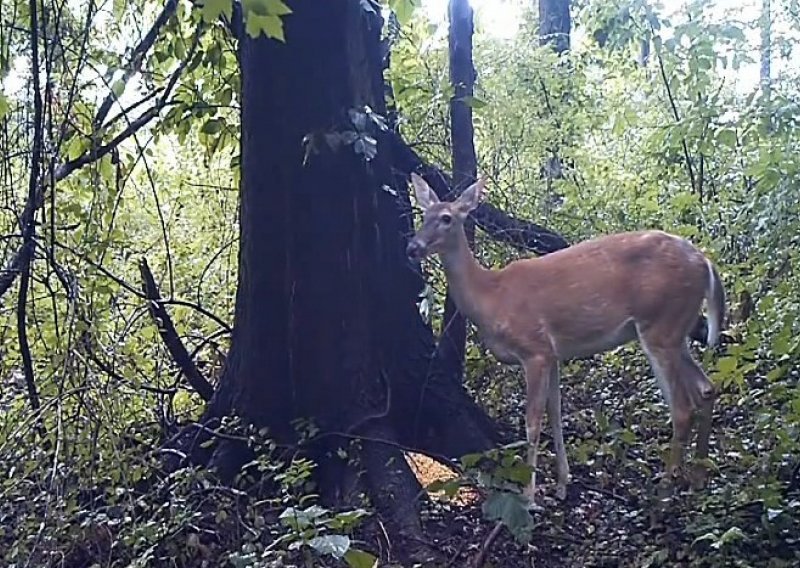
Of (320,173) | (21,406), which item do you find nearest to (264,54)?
(320,173)

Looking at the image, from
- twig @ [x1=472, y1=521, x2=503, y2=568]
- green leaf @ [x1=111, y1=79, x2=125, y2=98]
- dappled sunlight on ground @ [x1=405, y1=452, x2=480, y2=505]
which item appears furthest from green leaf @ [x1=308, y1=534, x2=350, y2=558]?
green leaf @ [x1=111, y1=79, x2=125, y2=98]

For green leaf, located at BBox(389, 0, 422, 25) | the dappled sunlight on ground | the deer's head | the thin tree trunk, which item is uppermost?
the thin tree trunk

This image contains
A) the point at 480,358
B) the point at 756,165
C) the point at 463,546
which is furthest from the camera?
the point at 480,358

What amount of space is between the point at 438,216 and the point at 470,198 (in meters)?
0.17

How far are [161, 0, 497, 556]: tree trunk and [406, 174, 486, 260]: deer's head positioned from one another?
0.71 ft

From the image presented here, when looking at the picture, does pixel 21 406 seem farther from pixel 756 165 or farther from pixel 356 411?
pixel 756 165

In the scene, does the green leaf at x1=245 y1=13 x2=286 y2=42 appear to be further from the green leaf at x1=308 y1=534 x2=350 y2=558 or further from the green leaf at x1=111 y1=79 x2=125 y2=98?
the green leaf at x1=111 y1=79 x2=125 y2=98

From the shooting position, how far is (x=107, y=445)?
445cm

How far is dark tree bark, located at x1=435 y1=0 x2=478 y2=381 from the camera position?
5.27 meters

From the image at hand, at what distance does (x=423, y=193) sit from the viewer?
5.05 meters

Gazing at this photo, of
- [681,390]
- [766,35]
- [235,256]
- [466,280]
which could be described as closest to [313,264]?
[466,280]

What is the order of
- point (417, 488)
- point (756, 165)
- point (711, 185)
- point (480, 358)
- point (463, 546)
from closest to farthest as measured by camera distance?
point (463, 546), point (417, 488), point (756, 165), point (480, 358), point (711, 185)

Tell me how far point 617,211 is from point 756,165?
262 cm

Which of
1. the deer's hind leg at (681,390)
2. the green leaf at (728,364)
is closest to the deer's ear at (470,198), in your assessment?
the deer's hind leg at (681,390)
